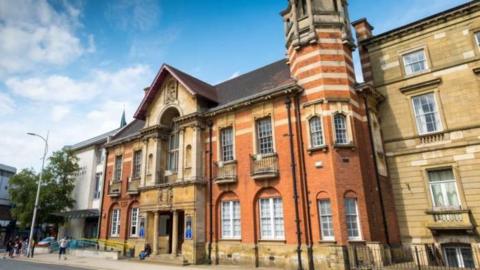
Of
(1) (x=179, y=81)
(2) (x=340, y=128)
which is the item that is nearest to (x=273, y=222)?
(2) (x=340, y=128)

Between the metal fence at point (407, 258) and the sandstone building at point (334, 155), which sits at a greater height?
the sandstone building at point (334, 155)

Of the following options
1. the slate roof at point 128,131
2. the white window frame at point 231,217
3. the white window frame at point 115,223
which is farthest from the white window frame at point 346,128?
the white window frame at point 115,223

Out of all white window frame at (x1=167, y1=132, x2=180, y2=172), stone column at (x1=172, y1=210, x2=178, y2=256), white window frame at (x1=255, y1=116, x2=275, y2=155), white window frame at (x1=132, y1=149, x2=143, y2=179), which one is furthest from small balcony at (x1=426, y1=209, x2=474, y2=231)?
white window frame at (x1=132, y1=149, x2=143, y2=179)

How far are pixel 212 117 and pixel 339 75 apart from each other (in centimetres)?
929

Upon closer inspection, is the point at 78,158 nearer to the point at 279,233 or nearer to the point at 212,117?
the point at 212,117

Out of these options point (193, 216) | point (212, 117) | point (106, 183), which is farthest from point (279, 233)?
point (106, 183)

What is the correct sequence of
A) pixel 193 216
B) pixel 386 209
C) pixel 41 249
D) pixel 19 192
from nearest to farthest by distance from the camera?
pixel 386 209 → pixel 193 216 → pixel 41 249 → pixel 19 192

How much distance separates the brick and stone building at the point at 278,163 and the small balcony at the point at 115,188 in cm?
Result: 453

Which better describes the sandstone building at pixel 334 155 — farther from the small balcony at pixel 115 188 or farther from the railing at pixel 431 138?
the small balcony at pixel 115 188

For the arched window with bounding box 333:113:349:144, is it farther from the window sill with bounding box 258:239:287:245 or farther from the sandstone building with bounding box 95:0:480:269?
the window sill with bounding box 258:239:287:245

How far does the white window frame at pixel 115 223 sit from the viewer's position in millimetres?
27984

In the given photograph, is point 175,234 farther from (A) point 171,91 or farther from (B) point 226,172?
(A) point 171,91

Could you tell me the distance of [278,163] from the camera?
1877 centimetres

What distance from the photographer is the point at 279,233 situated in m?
18.1
